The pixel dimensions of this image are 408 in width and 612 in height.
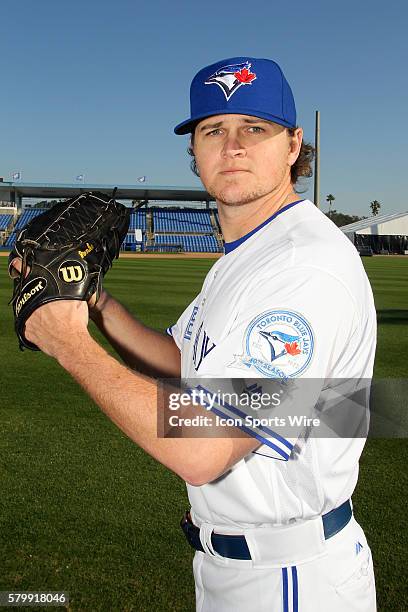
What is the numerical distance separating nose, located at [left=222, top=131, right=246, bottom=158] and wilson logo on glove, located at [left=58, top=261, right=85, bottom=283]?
55cm

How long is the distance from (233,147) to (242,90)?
0.16m

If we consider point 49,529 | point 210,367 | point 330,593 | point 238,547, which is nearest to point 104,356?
point 210,367

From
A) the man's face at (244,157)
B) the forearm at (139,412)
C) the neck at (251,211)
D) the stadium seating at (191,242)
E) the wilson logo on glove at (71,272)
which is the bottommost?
the forearm at (139,412)

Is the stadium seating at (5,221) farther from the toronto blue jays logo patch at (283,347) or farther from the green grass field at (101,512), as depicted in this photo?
the toronto blue jays logo patch at (283,347)

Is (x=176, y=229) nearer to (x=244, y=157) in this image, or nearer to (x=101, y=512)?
(x=101, y=512)

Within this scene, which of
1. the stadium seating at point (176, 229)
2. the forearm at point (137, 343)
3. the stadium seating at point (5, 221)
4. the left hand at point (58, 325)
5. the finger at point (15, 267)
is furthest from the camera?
the stadium seating at point (5, 221)

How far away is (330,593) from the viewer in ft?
5.06

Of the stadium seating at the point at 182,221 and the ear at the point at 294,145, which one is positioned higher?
the stadium seating at the point at 182,221

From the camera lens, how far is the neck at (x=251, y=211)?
173 cm

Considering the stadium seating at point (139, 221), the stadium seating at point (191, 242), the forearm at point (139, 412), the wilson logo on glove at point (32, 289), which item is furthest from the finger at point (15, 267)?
the stadium seating at point (139, 221)

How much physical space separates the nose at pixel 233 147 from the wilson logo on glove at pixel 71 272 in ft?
Answer: 1.81

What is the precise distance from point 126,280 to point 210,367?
20.2 m

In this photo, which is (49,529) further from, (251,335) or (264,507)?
(251,335)

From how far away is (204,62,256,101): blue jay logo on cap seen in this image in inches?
64.5
